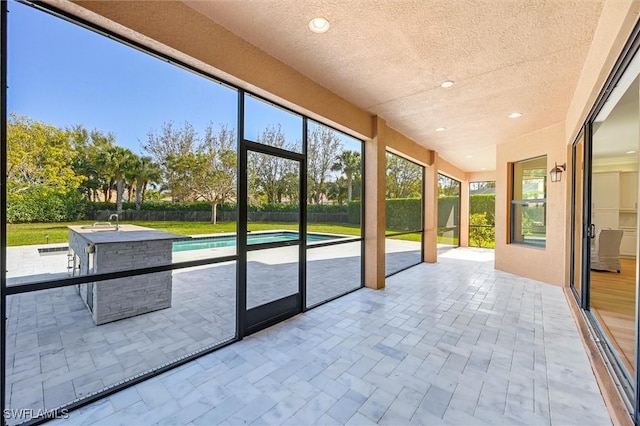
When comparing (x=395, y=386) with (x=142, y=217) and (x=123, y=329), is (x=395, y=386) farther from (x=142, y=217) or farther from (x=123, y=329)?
(x=123, y=329)

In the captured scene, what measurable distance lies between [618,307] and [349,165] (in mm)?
4107

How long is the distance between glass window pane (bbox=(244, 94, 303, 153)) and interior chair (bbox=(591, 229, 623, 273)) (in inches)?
255

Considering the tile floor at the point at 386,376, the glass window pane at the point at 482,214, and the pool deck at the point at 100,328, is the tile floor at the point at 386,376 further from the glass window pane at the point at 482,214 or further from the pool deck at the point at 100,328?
the glass window pane at the point at 482,214

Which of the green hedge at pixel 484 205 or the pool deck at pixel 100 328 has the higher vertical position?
the green hedge at pixel 484 205

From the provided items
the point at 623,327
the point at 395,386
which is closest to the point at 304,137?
the point at 395,386

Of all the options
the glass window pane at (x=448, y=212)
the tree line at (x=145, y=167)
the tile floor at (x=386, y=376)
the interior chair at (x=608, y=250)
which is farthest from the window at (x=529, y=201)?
the tree line at (x=145, y=167)

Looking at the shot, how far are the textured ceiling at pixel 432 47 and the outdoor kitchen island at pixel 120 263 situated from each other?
1942 mm

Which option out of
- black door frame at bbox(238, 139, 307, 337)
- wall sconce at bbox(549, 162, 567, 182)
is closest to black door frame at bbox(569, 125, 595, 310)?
wall sconce at bbox(549, 162, 567, 182)

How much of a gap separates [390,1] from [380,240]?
133 inches

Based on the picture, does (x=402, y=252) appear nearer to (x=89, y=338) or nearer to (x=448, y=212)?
(x=448, y=212)

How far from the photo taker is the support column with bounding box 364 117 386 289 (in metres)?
4.64

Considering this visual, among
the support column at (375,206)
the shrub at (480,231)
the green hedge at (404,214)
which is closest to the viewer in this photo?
the support column at (375,206)

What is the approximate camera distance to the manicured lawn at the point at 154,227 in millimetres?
1770

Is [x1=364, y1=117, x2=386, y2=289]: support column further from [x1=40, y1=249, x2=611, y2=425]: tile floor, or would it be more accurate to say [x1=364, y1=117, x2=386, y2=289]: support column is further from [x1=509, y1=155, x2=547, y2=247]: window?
[x1=509, y1=155, x2=547, y2=247]: window
